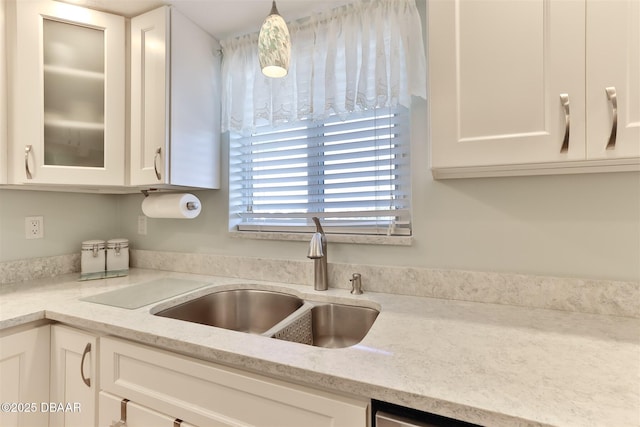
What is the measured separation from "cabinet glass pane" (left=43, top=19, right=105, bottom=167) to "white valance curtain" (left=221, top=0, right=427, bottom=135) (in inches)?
22.5

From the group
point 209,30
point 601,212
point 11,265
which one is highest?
point 209,30

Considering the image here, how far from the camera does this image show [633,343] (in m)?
0.76

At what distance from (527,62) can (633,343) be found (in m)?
0.78

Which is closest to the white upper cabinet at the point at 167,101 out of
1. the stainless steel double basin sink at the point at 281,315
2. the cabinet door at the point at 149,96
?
the cabinet door at the point at 149,96

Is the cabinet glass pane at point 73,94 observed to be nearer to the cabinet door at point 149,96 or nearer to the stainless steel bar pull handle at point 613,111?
the cabinet door at point 149,96

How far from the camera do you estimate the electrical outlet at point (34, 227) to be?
148 cm

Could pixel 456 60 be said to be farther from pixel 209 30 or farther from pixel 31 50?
pixel 31 50

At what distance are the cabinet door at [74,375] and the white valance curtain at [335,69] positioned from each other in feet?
3.56

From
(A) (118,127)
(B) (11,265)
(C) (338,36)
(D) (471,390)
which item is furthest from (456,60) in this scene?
(B) (11,265)

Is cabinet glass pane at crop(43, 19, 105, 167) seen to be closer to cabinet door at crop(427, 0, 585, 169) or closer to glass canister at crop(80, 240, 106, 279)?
glass canister at crop(80, 240, 106, 279)

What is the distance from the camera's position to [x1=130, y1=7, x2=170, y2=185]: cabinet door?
1.31m

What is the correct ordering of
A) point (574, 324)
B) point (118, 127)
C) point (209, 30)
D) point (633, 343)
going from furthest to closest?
point (209, 30) < point (118, 127) < point (574, 324) < point (633, 343)

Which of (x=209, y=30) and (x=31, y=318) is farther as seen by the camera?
(x=209, y=30)

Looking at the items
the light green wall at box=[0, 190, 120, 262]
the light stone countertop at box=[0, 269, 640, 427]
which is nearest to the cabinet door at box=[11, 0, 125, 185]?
the light green wall at box=[0, 190, 120, 262]
